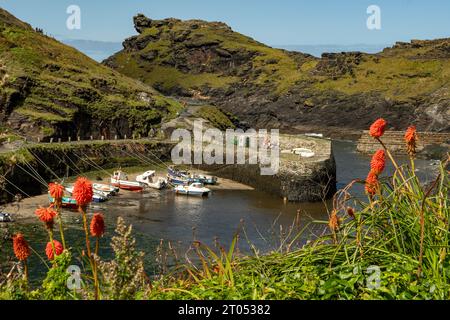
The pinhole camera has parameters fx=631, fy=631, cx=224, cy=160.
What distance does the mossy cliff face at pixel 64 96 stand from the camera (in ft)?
243

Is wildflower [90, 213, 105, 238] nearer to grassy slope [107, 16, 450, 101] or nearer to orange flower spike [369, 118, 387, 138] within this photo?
orange flower spike [369, 118, 387, 138]

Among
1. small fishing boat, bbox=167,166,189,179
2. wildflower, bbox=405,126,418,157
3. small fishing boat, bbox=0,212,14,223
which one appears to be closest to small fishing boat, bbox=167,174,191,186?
small fishing boat, bbox=167,166,189,179

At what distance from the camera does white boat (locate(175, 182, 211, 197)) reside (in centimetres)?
5806

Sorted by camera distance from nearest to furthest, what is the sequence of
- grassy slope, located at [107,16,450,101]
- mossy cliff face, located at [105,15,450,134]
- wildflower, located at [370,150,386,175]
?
wildflower, located at [370,150,386,175]
mossy cliff face, located at [105,15,450,134]
grassy slope, located at [107,16,450,101]

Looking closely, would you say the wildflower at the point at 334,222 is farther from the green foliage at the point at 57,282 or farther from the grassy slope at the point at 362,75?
the grassy slope at the point at 362,75

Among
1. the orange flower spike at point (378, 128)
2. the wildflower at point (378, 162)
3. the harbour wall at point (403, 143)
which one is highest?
the orange flower spike at point (378, 128)

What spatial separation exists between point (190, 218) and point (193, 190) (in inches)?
409

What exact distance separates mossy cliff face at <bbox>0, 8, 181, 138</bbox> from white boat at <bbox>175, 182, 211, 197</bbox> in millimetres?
20871

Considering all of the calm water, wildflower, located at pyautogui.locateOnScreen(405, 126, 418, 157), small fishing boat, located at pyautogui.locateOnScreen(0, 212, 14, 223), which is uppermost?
wildflower, located at pyautogui.locateOnScreen(405, 126, 418, 157)

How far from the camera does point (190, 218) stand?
47969mm

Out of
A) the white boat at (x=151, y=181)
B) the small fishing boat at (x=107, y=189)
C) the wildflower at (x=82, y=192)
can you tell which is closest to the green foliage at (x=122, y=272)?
the wildflower at (x=82, y=192)

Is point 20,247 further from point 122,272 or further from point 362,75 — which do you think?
point 362,75

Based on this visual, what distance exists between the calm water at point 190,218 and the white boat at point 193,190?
0.73 metres
